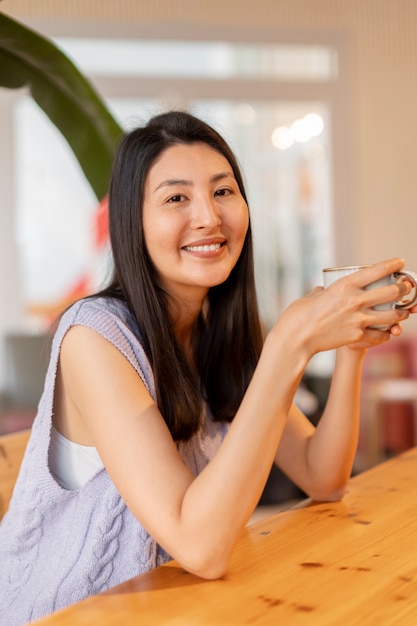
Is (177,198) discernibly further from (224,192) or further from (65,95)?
(65,95)

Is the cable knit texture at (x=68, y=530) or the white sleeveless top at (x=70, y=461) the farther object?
the white sleeveless top at (x=70, y=461)

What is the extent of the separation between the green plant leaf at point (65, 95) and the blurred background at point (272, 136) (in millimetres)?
4236

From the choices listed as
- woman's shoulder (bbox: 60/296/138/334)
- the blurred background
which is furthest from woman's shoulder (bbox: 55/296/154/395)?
the blurred background

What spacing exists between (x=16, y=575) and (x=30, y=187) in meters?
5.31

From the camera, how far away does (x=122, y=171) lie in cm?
140

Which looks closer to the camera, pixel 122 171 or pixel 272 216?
pixel 122 171

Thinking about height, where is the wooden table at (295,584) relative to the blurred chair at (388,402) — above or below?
above

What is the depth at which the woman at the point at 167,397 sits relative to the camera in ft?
3.38

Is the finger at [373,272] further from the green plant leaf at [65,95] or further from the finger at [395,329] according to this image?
the green plant leaf at [65,95]

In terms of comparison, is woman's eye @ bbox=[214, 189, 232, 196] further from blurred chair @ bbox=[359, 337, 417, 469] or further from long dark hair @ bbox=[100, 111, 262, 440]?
blurred chair @ bbox=[359, 337, 417, 469]

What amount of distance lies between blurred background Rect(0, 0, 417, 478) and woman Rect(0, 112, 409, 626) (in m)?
4.68

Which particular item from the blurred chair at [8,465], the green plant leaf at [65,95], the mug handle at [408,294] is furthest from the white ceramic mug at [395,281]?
the green plant leaf at [65,95]

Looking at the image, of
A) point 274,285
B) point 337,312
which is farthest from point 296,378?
point 274,285

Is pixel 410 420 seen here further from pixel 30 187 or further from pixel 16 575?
pixel 16 575
